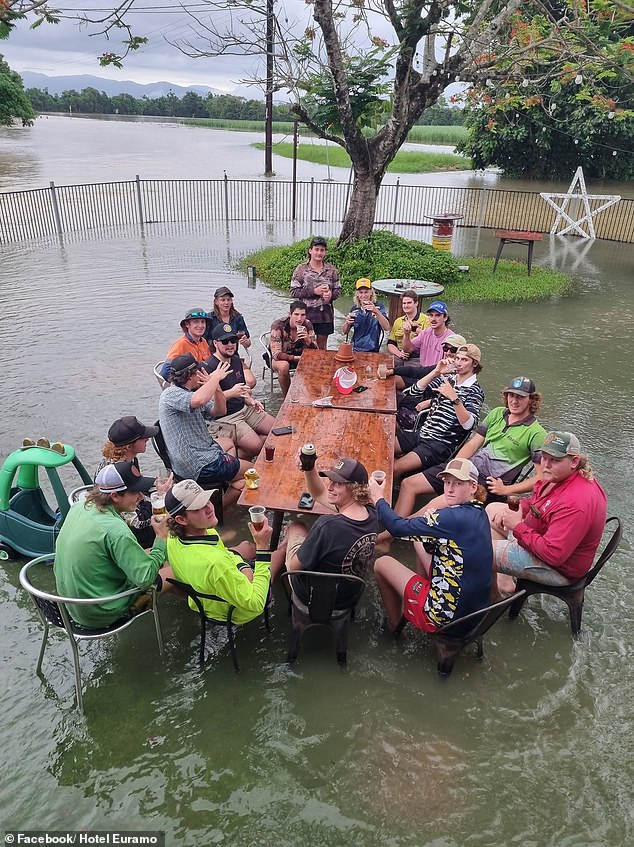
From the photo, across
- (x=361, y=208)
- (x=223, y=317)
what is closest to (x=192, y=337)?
(x=223, y=317)

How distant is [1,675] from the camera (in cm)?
379

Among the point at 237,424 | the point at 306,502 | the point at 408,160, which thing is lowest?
the point at 237,424

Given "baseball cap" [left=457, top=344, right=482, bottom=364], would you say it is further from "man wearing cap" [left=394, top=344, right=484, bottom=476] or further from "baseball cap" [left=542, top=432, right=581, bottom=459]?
"baseball cap" [left=542, top=432, right=581, bottom=459]

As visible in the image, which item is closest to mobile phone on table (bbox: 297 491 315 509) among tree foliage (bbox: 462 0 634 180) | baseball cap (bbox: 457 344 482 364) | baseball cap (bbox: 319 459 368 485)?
baseball cap (bbox: 319 459 368 485)

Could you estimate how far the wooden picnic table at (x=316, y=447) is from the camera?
4.30 meters

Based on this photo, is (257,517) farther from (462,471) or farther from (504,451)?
(504,451)

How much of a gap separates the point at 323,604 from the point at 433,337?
154 inches

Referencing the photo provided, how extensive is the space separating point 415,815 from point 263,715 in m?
1.04

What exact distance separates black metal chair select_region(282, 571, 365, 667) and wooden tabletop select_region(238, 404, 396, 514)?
628 mm

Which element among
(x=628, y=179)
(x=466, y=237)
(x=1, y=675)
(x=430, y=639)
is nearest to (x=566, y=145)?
(x=628, y=179)

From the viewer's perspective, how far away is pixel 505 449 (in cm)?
491

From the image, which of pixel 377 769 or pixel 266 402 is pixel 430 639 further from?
pixel 266 402

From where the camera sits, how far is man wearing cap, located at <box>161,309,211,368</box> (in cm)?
614

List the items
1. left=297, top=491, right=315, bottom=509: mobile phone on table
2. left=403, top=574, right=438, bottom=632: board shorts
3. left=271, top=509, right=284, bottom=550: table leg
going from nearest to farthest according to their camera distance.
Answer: left=403, top=574, right=438, bottom=632: board shorts → left=297, top=491, right=315, bottom=509: mobile phone on table → left=271, top=509, right=284, bottom=550: table leg
